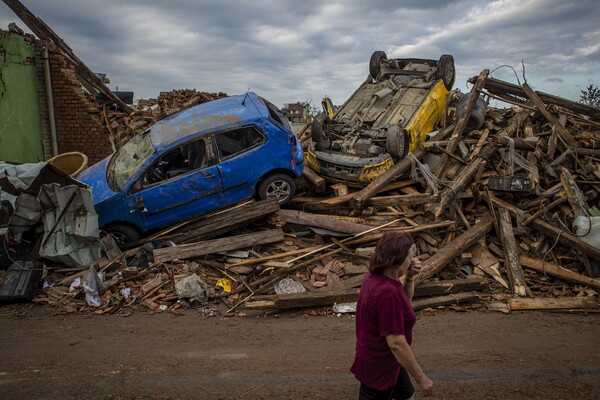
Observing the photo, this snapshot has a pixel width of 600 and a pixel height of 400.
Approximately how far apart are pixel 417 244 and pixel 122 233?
540cm

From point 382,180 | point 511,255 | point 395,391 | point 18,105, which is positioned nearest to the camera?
point 395,391

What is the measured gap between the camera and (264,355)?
4984 mm

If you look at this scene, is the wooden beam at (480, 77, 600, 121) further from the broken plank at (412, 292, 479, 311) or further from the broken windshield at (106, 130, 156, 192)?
the broken windshield at (106, 130, 156, 192)

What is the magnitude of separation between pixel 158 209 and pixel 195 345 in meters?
3.19

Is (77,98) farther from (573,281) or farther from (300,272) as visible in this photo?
(573,281)

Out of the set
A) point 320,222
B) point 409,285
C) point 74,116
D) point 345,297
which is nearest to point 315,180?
point 320,222

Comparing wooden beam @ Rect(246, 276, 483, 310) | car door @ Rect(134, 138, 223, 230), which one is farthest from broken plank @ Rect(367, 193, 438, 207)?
car door @ Rect(134, 138, 223, 230)

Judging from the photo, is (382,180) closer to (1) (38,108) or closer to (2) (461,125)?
(2) (461,125)

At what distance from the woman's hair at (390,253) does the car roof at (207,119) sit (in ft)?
18.9

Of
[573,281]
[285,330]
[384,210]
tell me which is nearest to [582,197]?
[573,281]

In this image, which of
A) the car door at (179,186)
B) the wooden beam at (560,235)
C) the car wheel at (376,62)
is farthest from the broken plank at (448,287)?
the car wheel at (376,62)

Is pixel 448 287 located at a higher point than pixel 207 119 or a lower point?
lower

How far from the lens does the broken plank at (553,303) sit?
6.21 metres

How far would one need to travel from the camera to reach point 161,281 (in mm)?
6859
